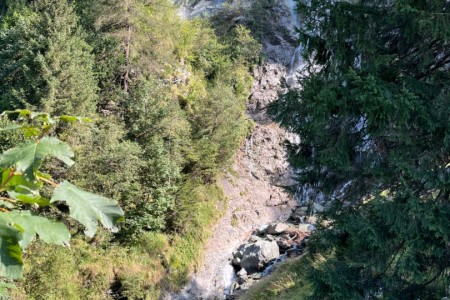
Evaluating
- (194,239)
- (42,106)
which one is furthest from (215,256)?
(42,106)

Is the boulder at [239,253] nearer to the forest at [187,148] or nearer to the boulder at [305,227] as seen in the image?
the forest at [187,148]

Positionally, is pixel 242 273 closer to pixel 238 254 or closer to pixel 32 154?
pixel 238 254

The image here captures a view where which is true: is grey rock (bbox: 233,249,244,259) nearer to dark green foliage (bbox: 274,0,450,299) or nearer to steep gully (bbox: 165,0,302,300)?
steep gully (bbox: 165,0,302,300)

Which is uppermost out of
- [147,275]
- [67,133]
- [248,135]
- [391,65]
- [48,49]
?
[391,65]

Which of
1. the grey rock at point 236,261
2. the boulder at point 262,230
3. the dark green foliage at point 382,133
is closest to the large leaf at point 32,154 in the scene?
the dark green foliage at point 382,133

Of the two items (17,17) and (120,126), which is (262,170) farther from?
(17,17)

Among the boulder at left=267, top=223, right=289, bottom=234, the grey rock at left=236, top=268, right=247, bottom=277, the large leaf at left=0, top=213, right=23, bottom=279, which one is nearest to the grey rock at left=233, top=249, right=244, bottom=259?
the grey rock at left=236, top=268, right=247, bottom=277
